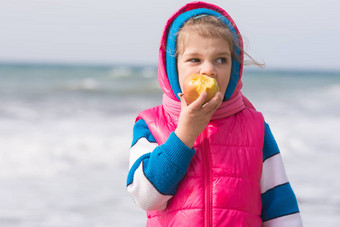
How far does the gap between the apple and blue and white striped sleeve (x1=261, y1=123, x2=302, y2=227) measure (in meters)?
0.39

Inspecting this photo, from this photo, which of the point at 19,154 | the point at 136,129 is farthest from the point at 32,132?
the point at 136,129

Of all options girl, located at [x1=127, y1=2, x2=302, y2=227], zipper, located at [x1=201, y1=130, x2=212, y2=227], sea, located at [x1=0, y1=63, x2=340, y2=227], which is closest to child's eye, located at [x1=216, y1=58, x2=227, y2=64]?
girl, located at [x1=127, y1=2, x2=302, y2=227]

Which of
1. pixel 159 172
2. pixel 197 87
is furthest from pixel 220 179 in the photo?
pixel 197 87

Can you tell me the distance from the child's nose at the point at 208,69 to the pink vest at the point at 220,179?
203 mm

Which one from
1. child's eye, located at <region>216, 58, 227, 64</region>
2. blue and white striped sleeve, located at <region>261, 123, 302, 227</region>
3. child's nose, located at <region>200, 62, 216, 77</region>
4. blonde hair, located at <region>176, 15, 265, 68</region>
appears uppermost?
blonde hair, located at <region>176, 15, 265, 68</region>

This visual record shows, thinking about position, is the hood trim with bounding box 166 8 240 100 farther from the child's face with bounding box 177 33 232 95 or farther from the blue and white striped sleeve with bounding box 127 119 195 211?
the blue and white striped sleeve with bounding box 127 119 195 211

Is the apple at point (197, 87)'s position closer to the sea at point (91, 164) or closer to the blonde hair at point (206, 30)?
the blonde hair at point (206, 30)

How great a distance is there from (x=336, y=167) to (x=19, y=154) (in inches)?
149

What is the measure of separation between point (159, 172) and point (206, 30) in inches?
21.6

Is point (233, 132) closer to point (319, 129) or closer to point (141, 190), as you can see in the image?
point (141, 190)

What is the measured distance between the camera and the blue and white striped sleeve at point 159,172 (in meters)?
1.89

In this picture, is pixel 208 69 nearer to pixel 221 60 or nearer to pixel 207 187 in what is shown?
pixel 221 60

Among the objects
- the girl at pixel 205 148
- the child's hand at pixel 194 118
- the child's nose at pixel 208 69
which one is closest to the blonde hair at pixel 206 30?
the girl at pixel 205 148

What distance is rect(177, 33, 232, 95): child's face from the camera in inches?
78.6
